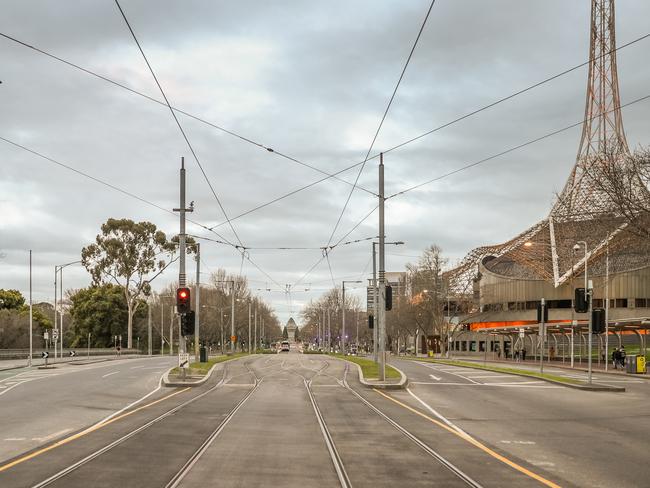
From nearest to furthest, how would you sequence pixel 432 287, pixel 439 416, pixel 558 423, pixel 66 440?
pixel 66 440 → pixel 558 423 → pixel 439 416 → pixel 432 287

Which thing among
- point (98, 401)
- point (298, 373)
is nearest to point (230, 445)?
point (98, 401)

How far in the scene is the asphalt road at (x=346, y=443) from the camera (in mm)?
10984

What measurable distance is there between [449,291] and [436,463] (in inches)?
3099

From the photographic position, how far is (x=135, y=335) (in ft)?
365

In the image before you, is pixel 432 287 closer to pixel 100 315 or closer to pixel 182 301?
pixel 100 315

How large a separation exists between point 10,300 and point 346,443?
9404cm

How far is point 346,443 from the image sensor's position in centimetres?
1457

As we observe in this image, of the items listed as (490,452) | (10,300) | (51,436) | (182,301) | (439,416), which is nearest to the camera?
(490,452)

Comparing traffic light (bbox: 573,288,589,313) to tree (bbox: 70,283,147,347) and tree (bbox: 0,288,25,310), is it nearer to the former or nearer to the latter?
tree (bbox: 70,283,147,347)

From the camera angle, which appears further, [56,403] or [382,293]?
[382,293]

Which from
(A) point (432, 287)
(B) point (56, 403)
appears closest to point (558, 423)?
(B) point (56, 403)

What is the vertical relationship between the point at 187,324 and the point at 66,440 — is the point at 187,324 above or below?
above

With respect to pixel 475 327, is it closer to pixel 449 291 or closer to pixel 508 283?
pixel 508 283

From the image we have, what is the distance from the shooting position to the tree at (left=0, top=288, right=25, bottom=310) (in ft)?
320
